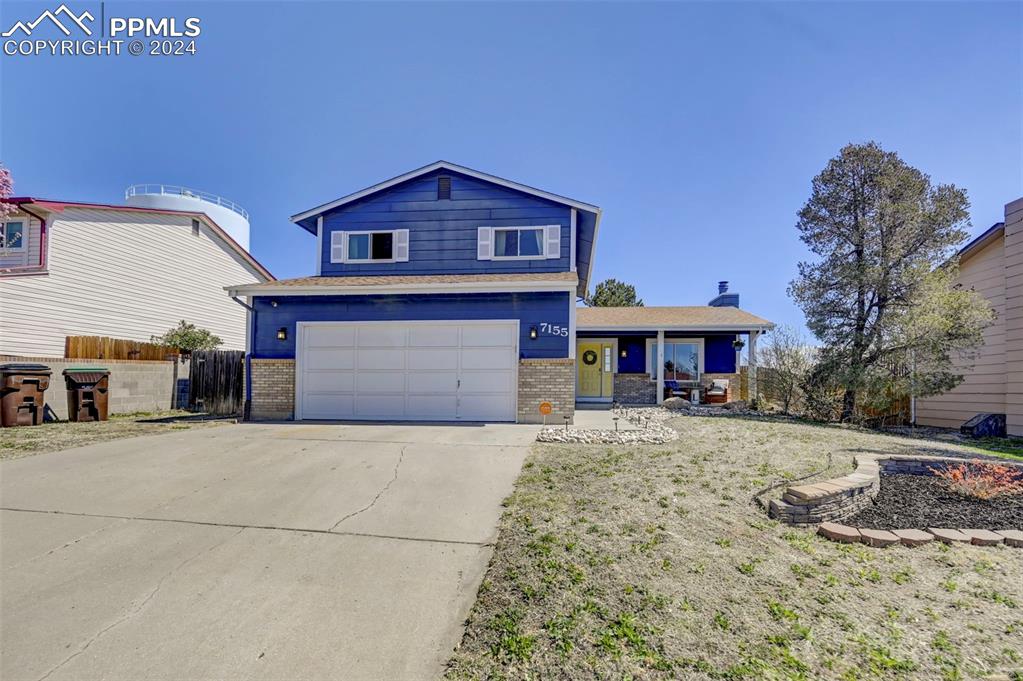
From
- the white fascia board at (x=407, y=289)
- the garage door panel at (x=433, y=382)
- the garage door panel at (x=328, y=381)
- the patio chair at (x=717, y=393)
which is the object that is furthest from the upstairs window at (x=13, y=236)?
the patio chair at (x=717, y=393)

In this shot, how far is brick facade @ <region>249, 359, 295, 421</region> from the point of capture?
1019 cm

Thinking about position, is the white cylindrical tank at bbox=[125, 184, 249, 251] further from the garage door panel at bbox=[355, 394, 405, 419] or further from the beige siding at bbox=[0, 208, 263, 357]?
the garage door panel at bbox=[355, 394, 405, 419]

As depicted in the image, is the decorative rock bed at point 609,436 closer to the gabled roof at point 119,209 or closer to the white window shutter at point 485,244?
the white window shutter at point 485,244

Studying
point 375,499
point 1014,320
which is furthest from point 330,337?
point 1014,320

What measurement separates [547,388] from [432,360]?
276 centimetres

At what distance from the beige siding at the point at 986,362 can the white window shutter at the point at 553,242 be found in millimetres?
10267

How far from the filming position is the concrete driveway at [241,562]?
7.71ft

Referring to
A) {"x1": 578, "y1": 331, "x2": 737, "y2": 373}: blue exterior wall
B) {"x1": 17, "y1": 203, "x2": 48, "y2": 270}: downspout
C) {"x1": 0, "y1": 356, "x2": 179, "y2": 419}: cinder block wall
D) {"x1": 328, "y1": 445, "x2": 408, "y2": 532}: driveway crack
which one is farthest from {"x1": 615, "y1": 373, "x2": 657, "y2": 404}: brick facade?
{"x1": 17, "y1": 203, "x2": 48, "y2": 270}: downspout

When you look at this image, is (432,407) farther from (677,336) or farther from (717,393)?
(677,336)

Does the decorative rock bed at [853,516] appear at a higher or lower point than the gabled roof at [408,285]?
lower

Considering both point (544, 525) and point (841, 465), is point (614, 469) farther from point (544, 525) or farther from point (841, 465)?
point (841, 465)

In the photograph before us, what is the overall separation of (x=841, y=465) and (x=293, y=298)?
1104 centimetres

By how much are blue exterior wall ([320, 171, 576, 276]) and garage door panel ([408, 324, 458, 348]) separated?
2.35 m

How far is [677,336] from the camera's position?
1602 cm
